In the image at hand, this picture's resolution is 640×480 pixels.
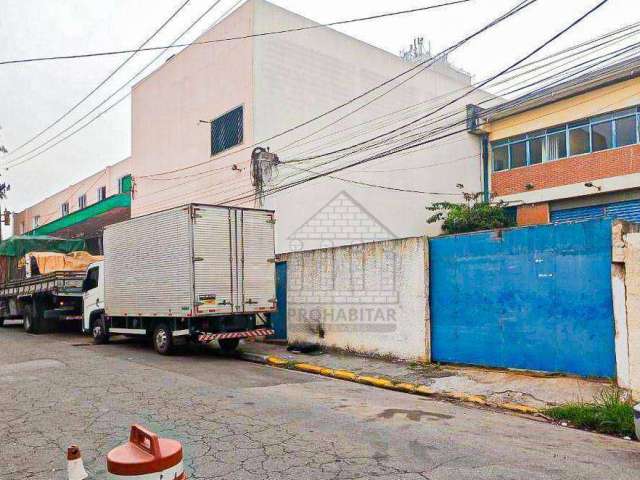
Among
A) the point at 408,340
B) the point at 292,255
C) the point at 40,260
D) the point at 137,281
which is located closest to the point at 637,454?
the point at 408,340

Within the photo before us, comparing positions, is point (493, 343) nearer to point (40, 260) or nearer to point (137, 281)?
point (137, 281)

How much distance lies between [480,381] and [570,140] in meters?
15.3

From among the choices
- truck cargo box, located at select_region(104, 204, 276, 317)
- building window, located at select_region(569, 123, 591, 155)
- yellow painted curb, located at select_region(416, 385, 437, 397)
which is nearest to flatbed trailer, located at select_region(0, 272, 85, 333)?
truck cargo box, located at select_region(104, 204, 276, 317)

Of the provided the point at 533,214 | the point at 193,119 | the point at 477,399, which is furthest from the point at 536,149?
the point at 477,399

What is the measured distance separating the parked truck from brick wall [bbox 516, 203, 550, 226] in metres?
17.5

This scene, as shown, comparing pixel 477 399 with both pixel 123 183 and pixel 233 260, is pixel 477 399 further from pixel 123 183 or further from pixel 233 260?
pixel 123 183

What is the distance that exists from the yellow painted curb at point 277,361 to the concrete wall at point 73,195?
77.0 ft

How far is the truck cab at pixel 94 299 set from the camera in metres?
15.2

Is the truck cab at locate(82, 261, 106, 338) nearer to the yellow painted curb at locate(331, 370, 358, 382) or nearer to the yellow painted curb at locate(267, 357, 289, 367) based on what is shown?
the yellow painted curb at locate(267, 357, 289, 367)

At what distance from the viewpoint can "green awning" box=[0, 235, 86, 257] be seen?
70.9 feet

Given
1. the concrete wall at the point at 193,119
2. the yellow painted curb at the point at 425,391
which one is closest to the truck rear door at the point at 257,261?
the yellow painted curb at the point at 425,391

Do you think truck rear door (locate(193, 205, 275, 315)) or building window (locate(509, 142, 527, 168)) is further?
building window (locate(509, 142, 527, 168))

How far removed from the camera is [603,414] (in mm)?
6609

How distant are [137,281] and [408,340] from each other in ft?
22.5
